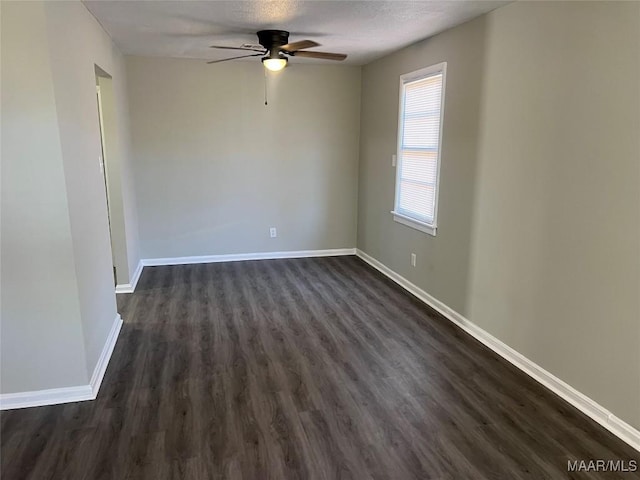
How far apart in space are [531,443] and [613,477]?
357mm

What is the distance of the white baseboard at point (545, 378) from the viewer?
7.59 ft

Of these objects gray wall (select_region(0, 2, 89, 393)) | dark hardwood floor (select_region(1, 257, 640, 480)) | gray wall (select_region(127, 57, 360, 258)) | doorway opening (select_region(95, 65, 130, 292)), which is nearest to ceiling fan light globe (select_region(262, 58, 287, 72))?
Result: doorway opening (select_region(95, 65, 130, 292))

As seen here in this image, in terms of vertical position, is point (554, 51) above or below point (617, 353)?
above

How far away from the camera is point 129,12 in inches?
125

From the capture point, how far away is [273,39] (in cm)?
370

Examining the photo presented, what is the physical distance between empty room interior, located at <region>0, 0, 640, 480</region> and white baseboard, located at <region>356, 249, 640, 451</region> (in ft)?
0.04

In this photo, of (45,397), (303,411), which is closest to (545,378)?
(303,411)

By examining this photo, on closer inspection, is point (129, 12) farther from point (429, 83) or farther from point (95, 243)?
point (429, 83)

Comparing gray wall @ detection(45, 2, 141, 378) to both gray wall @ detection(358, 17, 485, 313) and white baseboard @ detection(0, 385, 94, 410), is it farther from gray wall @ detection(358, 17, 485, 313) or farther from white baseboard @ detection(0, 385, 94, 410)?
gray wall @ detection(358, 17, 485, 313)

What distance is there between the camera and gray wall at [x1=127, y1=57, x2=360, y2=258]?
5.17 meters

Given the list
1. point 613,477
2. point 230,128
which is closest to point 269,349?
point 613,477

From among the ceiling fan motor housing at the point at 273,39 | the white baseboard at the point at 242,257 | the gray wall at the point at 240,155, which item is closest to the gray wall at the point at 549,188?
the ceiling fan motor housing at the point at 273,39

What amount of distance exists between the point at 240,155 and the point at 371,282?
88.6 inches

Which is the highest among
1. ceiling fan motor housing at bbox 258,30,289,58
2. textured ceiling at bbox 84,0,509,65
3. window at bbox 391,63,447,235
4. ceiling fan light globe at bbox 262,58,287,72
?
textured ceiling at bbox 84,0,509,65
